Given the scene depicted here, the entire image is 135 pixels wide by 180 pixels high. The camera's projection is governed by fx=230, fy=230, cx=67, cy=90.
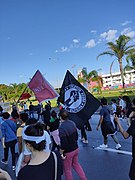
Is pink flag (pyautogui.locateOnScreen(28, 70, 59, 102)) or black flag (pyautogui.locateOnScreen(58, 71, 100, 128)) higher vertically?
pink flag (pyautogui.locateOnScreen(28, 70, 59, 102))

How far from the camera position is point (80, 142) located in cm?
886

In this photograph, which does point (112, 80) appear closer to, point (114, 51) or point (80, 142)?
point (114, 51)

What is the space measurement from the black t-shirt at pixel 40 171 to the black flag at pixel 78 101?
10.6 feet

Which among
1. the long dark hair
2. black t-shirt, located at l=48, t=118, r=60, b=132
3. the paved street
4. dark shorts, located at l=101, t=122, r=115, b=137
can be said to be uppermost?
the long dark hair

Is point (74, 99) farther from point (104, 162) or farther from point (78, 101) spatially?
point (104, 162)

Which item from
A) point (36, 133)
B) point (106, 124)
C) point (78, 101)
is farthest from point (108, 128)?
point (36, 133)

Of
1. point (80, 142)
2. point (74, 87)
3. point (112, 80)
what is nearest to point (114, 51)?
point (80, 142)

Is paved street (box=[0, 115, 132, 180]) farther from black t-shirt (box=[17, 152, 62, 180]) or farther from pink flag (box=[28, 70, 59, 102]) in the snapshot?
black t-shirt (box=[17, 152, 62, 180])

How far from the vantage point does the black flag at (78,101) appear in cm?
546

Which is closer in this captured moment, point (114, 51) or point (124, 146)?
point (124, 146)

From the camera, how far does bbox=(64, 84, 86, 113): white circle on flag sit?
218 inches

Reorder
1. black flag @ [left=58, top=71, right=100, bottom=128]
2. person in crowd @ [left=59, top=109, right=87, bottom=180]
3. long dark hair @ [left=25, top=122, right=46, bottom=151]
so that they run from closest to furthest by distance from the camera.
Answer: long dark hair @ [left=25, top=122, right=46, bottom=151] → person in crowd @ [left=59, top=109, right=87, bottom=180] → black flag @ [left=58, top=71, right=100, bottom=128]

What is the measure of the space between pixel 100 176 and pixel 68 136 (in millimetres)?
1656

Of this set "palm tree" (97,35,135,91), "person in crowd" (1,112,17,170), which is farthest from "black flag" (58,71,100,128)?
"palm tree" (97,35,135,91)
